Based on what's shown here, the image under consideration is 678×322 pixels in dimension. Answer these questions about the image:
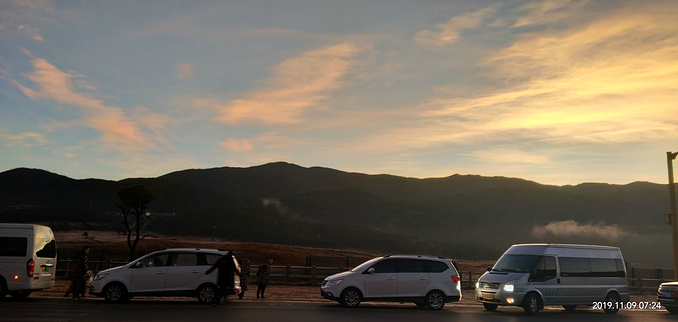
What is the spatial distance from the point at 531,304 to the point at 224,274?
36.4 ft

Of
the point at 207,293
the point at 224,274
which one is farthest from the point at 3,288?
the point at 224,274

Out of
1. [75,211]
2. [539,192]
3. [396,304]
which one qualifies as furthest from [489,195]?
[396,304]

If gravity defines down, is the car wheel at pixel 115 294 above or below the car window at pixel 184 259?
below

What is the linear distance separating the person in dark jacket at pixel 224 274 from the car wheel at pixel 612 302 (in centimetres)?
1467

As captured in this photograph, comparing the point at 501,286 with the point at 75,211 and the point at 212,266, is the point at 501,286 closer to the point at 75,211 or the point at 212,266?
the point at 212,266

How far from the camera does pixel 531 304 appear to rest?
774 inches

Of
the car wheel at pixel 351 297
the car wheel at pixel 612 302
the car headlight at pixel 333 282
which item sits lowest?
the car wheel at pixel 612 302

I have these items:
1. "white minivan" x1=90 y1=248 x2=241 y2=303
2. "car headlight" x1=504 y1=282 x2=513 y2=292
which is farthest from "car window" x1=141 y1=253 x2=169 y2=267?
"car headlight" x1=504 y1=282 x2=513 y2=292

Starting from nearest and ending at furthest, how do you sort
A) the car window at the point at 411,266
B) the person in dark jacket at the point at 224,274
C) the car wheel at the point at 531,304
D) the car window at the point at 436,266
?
the person in dark jacket at the point at 224,274, the car wheel at the point at 531,304, the car window at the point at 411,266, the car window at the point at 436,266

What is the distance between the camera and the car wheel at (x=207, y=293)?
19484 millimetres

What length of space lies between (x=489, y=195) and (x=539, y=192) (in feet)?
52.6

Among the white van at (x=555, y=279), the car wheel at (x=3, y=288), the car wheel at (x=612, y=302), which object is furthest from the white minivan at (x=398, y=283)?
the car wheel at (x=3, y=288)

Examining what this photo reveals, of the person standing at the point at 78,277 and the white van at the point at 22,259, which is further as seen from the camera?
the person standing at the point at 78,277

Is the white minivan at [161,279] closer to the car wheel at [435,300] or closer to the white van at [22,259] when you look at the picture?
the white van at [22,259]
